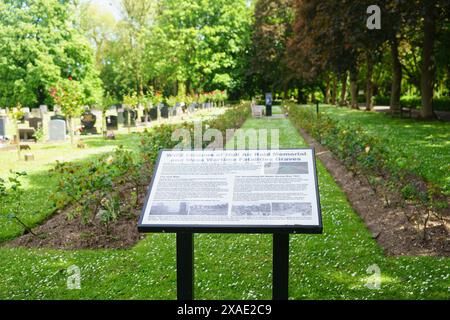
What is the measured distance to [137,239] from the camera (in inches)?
271

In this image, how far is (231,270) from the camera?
223 inches

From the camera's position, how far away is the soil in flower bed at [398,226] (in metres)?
6.08

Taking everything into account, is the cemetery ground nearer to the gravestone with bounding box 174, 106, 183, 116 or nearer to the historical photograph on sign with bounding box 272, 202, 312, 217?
the historical photograph on sign with bounding box 272, 202, 312, 217

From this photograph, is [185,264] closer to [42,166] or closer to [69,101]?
[42,166]

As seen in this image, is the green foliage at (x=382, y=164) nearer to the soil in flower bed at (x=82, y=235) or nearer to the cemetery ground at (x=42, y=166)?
the soil in flower bed at (x=82, y=235)

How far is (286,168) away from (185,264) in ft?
4.30

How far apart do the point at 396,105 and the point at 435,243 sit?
24.5m

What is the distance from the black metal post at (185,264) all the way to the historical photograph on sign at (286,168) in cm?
97

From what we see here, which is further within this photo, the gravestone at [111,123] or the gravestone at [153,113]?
the gravestone at [153,113]

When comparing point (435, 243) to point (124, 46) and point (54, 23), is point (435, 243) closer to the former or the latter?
point (54, 23)

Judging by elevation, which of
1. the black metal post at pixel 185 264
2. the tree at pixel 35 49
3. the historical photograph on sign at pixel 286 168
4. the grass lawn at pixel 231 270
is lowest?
the grass lawn at pixel 231 270

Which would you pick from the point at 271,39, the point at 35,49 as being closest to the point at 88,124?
the point at 35,49

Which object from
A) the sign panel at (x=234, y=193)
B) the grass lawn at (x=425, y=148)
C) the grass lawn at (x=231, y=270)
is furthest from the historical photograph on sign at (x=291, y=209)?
the grass lawn at (x=425, y=148)
